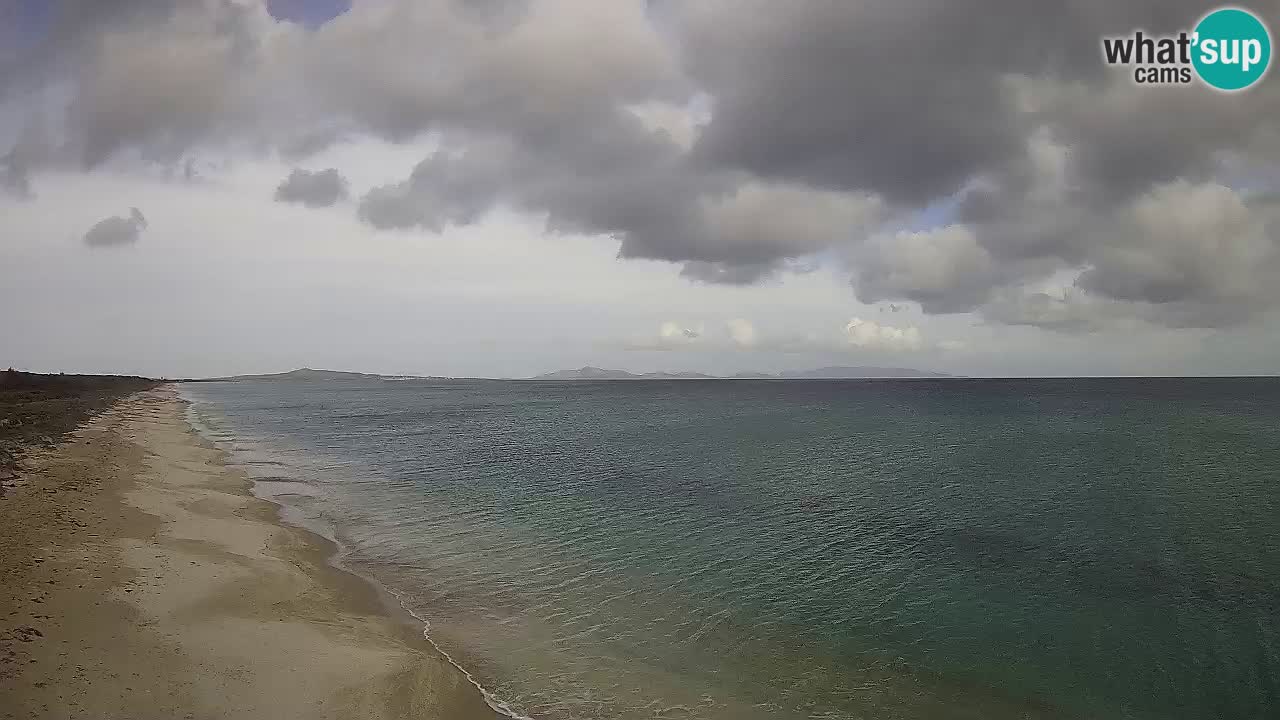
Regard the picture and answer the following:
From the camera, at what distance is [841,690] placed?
15281 millimetres

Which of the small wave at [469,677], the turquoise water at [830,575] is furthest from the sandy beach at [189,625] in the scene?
the turquoise water at [830,575]

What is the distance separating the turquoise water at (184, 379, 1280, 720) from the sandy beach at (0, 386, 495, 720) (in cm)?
183

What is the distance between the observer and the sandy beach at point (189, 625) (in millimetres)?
12734

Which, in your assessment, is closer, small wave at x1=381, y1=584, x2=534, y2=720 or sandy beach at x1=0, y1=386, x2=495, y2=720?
sandy beach at x1=0, y1=386, x2=495, y2=720

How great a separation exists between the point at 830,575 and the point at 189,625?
20.5 meters

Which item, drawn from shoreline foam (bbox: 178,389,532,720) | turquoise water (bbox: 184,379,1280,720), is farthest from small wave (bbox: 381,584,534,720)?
turquoise water (bbox: 184,379,1280,720)

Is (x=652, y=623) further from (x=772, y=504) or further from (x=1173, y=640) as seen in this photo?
(x=772, y=504)

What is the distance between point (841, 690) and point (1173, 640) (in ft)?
36.0

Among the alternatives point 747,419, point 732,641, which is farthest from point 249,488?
point 747,419

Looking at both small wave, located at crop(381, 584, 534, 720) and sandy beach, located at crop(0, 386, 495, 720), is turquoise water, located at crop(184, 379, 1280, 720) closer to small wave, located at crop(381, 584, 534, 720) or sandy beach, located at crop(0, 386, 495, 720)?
small wave, located at crop(381, 584, 534, 720)

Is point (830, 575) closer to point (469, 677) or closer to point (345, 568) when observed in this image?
point (469, 677)

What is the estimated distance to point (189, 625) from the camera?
1631 cm

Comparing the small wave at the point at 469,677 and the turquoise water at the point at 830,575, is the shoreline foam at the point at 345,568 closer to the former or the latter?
the small wave at the point at 469,677

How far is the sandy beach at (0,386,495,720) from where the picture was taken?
12.7 meters
